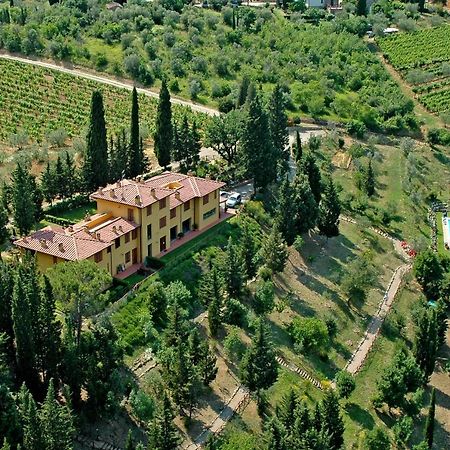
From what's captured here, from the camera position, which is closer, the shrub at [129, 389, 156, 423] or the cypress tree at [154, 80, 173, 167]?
the shrub at [129, 389, 156, 423]

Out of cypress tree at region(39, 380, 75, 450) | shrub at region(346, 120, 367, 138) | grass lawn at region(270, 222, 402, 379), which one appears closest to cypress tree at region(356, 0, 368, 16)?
shrub at region(346, 120, 367, 138)

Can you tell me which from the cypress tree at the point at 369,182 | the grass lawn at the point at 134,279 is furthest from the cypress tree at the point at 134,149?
the cypress tree at the point at 369,182

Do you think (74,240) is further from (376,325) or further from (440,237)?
(440,237)

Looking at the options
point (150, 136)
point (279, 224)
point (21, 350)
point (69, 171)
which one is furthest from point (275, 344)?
point (150, 136)

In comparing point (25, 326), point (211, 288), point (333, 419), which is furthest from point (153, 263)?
point (333, 419)

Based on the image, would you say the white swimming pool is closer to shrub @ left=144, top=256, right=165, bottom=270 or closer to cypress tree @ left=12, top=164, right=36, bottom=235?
shrub @ left=144, top=256, right=165, bottom=270

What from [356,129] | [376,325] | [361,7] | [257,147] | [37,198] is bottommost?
[376,325]

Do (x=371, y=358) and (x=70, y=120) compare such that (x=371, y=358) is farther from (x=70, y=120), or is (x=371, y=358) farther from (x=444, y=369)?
(x=70, y=120)
